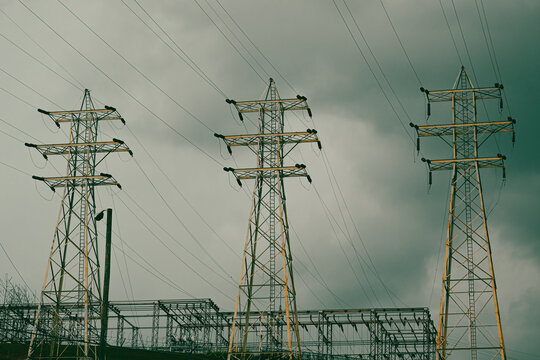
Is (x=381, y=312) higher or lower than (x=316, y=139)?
lower

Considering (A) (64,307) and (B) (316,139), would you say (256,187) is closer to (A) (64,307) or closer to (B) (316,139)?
(B) (316,139)

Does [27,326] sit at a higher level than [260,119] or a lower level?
lower

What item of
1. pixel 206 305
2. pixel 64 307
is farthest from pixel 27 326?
pixel 64 307

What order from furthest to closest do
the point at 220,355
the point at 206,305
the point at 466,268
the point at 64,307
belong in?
1. the point at 206,305
2. the point at 220,355
3. the point at 64,307
4. the point at 466,268

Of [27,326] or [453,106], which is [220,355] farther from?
[453,106]

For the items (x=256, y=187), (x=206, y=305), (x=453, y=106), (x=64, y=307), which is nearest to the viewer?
(x=256, y=187)

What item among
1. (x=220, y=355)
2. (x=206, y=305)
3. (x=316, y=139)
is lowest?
(x=220, y=355)

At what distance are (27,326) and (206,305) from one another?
599 inches

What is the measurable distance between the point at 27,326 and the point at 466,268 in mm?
42223

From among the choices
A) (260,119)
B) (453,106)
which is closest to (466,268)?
(453,106)

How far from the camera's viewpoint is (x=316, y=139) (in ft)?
123

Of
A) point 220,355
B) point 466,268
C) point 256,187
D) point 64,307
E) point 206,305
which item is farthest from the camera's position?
point 206,305

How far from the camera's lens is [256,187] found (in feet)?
120

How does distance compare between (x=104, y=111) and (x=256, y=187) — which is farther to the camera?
(x=104, y=111)
